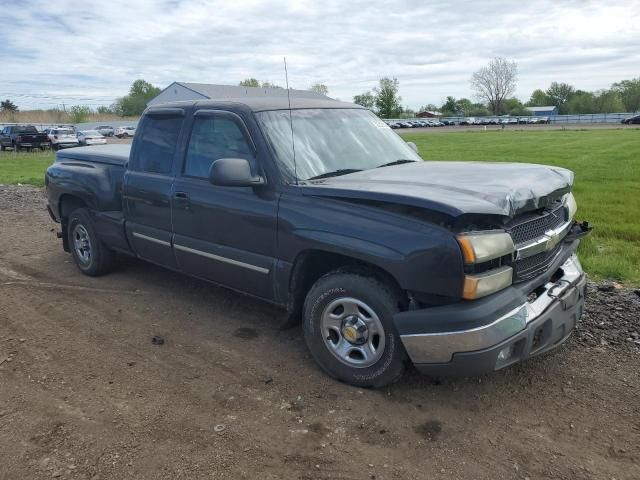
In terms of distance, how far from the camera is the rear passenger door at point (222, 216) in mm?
4043

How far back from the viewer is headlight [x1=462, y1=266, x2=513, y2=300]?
10.0 feet

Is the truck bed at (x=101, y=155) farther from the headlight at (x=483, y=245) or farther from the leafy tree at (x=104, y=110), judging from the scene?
the leafy tree at (x=104, y=110)

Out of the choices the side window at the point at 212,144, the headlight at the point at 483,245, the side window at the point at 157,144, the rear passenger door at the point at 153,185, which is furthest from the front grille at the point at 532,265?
the side window at the point at 157,144

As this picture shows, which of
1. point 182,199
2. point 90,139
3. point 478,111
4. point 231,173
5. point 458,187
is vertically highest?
point 478,111

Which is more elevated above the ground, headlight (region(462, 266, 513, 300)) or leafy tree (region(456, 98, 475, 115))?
leafy tree (region(456, 98, 475, 115))

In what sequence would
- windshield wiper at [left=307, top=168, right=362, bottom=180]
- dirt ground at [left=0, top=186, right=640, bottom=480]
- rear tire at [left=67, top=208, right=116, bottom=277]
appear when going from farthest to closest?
1. rear tire at [left=67, top=208, right=116, bottom=277]
2. windshield wiper at [left=307, top=168, right=362, bottom=180]
3. dirt ground at [left=0, top=186, right=640, bottom=480]

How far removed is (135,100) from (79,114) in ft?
63.3

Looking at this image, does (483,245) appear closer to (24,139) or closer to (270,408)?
(270,408)

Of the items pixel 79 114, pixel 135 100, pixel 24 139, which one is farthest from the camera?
pixel 135 100

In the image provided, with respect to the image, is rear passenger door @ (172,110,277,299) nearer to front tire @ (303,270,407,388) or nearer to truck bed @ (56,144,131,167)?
front tire @ (303,270,407,388)

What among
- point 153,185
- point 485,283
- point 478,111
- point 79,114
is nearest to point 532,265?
point 485,283

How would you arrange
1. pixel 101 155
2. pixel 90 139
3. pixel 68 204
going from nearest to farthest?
pixel 101 155 → pixel 68 204 → pixel 90 139

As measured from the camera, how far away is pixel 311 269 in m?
3.95

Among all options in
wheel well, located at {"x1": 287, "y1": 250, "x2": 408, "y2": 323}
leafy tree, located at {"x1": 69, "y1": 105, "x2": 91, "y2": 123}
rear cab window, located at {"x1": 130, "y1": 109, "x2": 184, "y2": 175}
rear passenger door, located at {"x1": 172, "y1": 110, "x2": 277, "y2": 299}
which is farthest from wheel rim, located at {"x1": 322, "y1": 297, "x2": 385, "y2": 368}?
leafy tree, located at {"x1": 69, "y1": 105, "x2": 91, "y2": 123}
